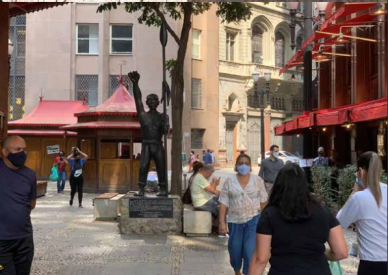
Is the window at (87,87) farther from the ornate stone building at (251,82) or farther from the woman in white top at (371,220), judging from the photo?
the woman in white top at (371,220)

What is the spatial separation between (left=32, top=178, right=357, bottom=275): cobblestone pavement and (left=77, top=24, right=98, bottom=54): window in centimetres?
2354

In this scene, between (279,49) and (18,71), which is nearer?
(18,71)

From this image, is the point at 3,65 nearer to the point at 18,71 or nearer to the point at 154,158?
the point at 154,158

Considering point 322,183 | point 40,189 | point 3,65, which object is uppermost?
point 3,65

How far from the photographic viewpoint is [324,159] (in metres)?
17.2

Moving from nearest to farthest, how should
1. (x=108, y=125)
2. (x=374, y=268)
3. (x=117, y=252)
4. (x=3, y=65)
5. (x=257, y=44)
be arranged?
(x=374, y=268)
(x=3, y=65)
(x=117, y=252)
(x=108, y=125)
(x=257, y=44)

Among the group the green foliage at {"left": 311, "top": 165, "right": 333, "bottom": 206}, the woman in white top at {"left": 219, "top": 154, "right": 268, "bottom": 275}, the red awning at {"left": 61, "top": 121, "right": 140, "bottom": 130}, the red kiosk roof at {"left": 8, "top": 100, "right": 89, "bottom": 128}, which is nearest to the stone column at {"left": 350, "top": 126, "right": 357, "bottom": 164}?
the green foliage at {"left": 311, "top": 165, "right": 333, "bottom": 206}

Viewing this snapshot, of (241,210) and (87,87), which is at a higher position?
(87,87)

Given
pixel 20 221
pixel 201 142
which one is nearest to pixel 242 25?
pixel 201 142

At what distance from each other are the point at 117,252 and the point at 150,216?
1.96 m

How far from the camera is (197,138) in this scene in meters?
38.2

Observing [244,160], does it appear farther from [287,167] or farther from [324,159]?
[324,159]

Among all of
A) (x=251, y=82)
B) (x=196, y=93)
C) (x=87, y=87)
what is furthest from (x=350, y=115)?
(x=251, y=82)

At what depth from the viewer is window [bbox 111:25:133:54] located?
114 feet
